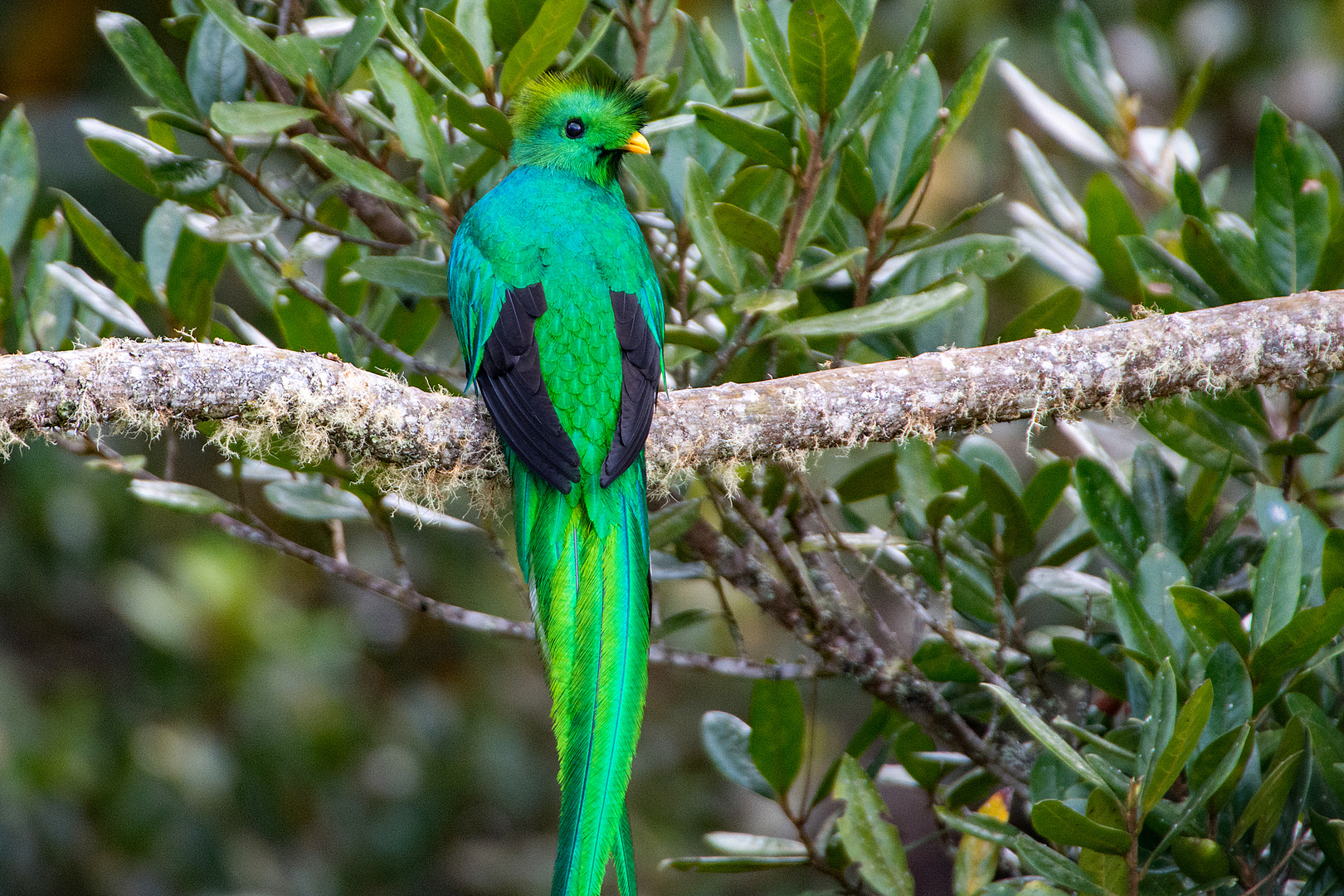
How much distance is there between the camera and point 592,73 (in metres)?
2.90

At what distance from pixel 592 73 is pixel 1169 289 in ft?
4.63

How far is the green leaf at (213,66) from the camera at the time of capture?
2.58 metres

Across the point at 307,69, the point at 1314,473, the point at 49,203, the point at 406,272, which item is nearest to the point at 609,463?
the point at 406,272

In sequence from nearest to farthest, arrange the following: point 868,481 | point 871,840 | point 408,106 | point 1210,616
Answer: point 1210,616
point 871,840
point 408,106
point 868,481

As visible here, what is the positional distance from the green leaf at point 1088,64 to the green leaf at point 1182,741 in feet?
6.61

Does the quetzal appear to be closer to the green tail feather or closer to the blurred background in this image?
the green tail feather

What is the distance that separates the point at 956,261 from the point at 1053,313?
0.82 ft

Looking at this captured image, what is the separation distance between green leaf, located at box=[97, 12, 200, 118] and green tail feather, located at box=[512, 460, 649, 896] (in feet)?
3.50

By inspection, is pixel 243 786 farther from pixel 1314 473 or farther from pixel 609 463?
pixel 1314 473

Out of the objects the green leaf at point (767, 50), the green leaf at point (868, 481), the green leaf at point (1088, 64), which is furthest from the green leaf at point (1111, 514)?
the green leaf at point (1088, 64)

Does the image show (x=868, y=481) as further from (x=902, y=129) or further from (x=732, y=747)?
(x=902, y=129)

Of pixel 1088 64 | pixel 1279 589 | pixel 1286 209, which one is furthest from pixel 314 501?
pixel 1088 64

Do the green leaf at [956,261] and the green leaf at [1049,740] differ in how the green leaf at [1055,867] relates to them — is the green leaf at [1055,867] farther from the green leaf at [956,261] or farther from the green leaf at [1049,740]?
the green leaf at [956,261]

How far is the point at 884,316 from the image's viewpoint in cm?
228
